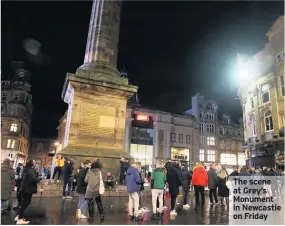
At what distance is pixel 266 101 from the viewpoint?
33.1m

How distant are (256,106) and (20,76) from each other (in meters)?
49.3

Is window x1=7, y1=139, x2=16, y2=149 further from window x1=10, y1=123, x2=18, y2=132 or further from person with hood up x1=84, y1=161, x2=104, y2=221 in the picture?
person with hood up x1=84, y1=161, x2=104, y2=221

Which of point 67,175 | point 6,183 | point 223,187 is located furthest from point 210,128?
point 6,183

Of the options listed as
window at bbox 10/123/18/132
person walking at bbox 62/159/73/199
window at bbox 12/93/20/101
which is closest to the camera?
person walking at bbox 62/159/73/199

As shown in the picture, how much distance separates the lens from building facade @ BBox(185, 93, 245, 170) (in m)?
58.9

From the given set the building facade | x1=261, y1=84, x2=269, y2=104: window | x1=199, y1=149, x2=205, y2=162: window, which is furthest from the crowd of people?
the building facade

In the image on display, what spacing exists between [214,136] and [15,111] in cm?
4680

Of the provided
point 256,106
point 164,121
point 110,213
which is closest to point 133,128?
point 164,121

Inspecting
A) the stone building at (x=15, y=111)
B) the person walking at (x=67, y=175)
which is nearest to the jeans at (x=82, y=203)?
the person walking at (x=67, y=175)

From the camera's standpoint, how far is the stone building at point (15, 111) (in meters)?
48.1

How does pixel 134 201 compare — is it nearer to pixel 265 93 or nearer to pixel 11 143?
pixel 265 93

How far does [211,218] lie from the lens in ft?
23.5

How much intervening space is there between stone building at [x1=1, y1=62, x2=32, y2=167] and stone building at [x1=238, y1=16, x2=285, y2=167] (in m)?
43.3

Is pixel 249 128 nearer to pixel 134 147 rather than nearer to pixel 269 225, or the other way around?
pixel 134 147
